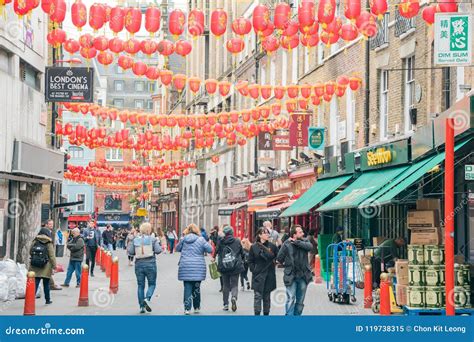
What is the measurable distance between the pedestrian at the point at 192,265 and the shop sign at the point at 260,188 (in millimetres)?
28333

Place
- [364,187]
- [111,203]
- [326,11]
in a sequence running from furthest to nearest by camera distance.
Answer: [111,203]
[364,187]
[326,11]

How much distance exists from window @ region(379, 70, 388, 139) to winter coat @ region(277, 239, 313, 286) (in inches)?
495

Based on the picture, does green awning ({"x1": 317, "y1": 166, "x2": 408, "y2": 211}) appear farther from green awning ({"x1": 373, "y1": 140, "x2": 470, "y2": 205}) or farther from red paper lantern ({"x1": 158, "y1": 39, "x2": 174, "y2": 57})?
red paper lantern ({"x1": 158, "y1": 39, "x2": 174, "y2": 57})

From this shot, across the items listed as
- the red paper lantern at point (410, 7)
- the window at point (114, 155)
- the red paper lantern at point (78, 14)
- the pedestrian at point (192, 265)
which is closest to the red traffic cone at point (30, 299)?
the pedestrian at point (192, 265)

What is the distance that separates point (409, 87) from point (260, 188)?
23.1 metres

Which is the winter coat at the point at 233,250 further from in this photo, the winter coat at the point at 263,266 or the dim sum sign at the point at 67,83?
the dim sum sign at the point at 67,83

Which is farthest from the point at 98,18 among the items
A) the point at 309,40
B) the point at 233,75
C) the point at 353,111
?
the point at 233,75

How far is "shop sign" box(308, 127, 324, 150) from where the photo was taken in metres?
36.9

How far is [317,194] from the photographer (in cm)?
3438

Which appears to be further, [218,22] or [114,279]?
[114,279]

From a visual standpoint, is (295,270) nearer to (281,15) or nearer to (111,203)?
(281,15)

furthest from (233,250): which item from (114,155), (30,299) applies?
(114,155)

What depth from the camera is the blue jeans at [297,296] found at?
1834cm

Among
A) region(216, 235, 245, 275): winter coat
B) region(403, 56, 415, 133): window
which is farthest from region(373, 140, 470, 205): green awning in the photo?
region(403, 56, 415, 133): window
